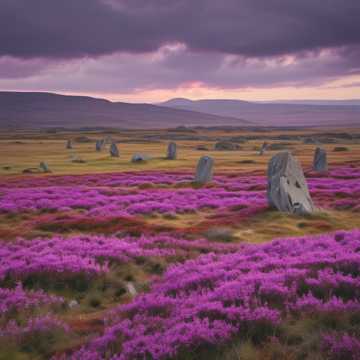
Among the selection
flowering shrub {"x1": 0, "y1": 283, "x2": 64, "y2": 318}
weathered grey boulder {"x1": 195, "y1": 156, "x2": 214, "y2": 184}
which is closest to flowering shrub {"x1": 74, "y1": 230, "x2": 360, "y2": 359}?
flowering shrub {"x1": 0, "y1": 283, "x2": 64, "y2": 318}

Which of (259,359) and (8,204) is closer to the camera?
(259,359)

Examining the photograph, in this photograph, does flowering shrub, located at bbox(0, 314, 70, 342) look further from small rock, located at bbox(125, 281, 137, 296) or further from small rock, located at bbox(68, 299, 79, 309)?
small rock, located at bbox(125, 281, 137, 296)

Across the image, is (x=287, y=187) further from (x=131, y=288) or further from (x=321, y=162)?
(x=321, y=162)

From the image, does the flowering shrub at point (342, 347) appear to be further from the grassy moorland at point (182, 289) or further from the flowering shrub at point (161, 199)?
the flowering shrub at point (161, 199)

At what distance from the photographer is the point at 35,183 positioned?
1716 inches

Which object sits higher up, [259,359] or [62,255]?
[259,359]

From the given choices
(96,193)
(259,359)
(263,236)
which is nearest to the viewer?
(259,359)

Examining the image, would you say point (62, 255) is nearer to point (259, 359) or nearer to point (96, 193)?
point (259, 359)

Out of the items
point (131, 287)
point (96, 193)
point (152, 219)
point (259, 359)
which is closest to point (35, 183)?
point (96, 193)

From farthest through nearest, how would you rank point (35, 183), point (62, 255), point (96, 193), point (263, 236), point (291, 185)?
point (35, 183), point (96, 193), point (291, 185), point (263, 236), point (62, 255)

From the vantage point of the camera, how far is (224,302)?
848 cm

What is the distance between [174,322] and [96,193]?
26650 mm

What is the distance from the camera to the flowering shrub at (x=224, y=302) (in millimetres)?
7215

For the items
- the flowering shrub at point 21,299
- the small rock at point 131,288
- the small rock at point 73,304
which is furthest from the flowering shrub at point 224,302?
the flowering shrub at point 21,299
